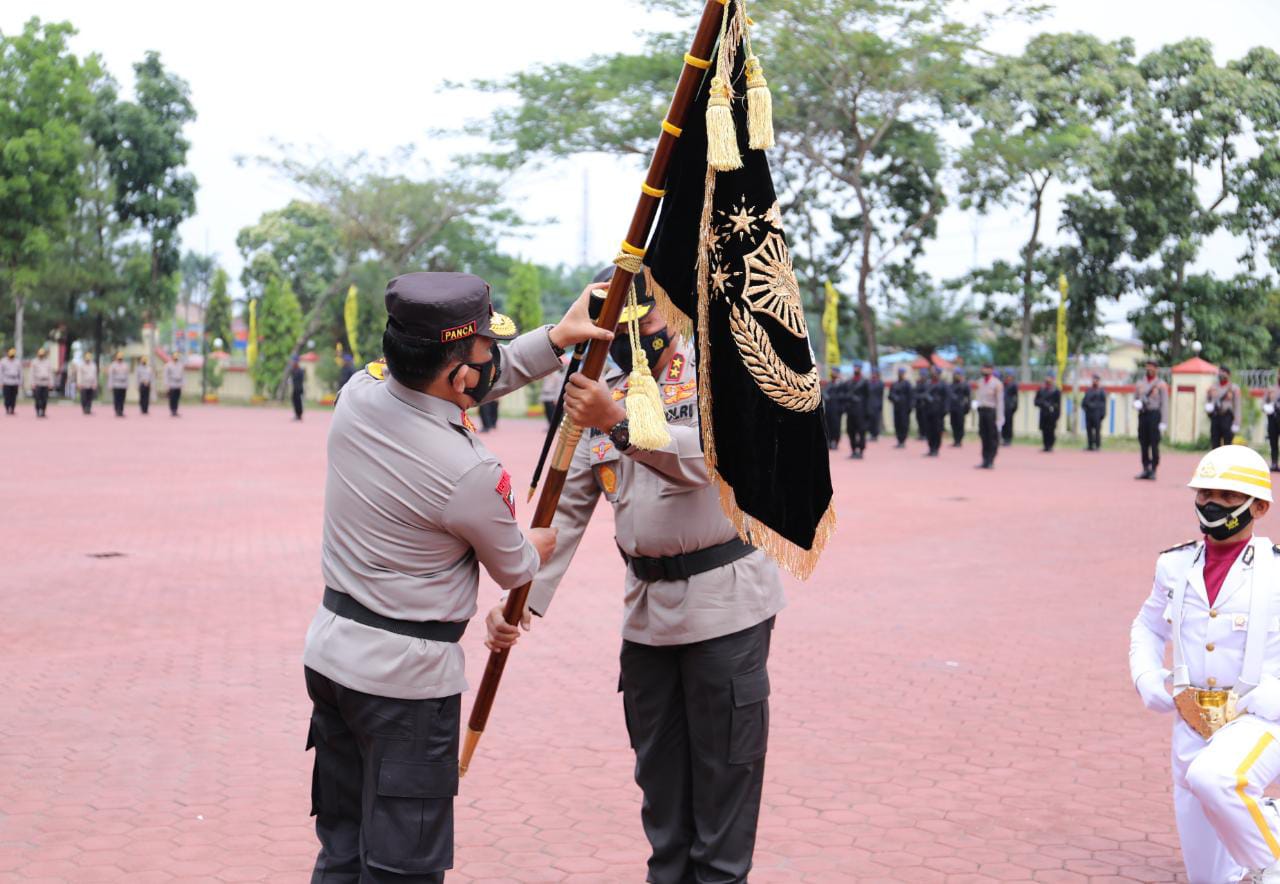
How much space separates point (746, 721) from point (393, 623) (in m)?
1.10

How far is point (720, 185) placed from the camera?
3518 mm

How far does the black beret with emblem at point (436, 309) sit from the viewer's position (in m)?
3.03

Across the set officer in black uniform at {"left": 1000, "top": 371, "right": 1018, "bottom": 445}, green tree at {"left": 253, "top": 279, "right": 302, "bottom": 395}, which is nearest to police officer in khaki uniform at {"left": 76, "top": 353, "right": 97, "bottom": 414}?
green tree at {"left": 253, "top": 279, "right": 302, "bottom": 395}

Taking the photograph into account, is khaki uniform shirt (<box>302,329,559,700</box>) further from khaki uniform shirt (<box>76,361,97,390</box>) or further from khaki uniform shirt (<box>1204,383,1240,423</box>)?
khaki uniform shirt (<box>76,361,97,390</box>)

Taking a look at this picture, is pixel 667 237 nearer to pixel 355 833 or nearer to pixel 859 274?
pixel 355 833

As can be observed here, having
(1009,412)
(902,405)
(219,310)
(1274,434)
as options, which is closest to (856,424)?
(902,405)

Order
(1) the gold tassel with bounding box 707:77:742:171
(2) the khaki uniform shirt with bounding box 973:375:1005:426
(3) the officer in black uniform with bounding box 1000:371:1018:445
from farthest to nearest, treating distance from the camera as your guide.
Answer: (3) the officer in black uniform with bounding box 1000:371:1018:445 → (2) the khaki uniform shirt with bounding box 973:375:1005:426 → (1) the gold tassel with bounding box 707:77:742:171

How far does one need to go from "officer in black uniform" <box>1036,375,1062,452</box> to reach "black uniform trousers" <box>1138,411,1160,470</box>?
22.9 ft

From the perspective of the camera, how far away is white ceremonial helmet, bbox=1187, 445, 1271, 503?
405 cm

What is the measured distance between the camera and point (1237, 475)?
4055mm

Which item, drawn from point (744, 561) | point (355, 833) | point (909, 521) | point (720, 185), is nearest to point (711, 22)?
point (720, 185)

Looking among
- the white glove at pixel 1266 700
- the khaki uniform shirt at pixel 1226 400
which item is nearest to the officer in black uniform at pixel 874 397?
the khaki uniform shirt at pixel 1226 400

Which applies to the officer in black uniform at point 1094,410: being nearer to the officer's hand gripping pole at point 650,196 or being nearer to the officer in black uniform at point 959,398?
the officer in black uniform at point 959,398

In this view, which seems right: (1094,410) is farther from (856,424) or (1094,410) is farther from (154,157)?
(154,157)
